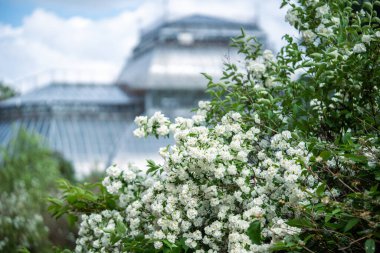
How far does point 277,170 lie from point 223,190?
37 centimetres

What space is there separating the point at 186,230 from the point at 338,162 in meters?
1.00

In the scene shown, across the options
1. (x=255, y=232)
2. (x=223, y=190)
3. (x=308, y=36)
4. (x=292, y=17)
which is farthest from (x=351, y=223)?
(x=292, y=17)

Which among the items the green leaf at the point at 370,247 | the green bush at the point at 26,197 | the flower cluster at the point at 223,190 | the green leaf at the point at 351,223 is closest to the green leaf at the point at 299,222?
the flower cluster at the point at 223,190

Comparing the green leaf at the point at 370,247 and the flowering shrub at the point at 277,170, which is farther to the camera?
the flowering shrub at the point at 277,170

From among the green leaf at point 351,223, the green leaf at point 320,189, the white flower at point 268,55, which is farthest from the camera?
the white flower at point 268,55

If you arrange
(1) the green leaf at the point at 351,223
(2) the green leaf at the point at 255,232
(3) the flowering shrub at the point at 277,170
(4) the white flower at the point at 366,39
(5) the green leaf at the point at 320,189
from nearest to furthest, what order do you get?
(1) the green leaf at the point at 351,223 → (5) the green leaf at the point at 320,189 → (3) the flowering shrub at the point at 277,170 → (2) the green leaf at the point at 255,232 → (4) the white flower at the point at 366,39

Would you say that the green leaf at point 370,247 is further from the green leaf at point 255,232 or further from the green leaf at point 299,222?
the green leaf at point 255,232

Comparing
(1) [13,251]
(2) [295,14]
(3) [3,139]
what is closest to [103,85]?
(3) [3,139]

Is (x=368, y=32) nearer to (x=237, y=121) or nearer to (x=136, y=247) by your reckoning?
(x=237, y=121)

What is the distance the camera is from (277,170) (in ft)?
12.4

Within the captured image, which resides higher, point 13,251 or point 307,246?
point 307,246

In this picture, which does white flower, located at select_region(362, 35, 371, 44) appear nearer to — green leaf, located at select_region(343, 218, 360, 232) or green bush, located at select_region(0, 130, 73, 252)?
green leaf, located at select_region(343, 218, 360, 232)

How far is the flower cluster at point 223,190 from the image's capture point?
366 centimetres

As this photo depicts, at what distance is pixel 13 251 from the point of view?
9188 millimetres
